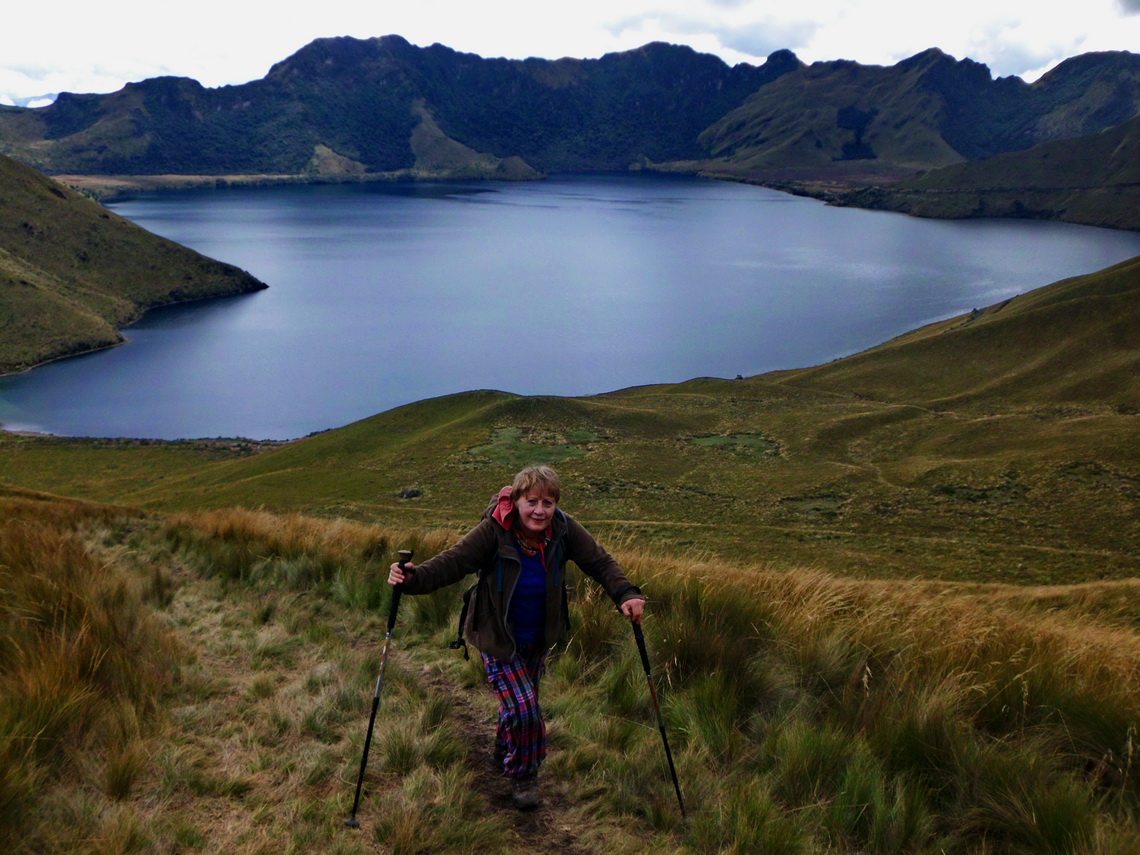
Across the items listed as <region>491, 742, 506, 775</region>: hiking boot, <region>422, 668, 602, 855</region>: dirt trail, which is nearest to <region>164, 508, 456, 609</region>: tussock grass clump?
<region>422, 668, 602, 855</region>: dirt trail

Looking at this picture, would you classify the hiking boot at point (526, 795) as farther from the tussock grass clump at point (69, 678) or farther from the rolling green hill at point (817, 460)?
the rolling green hill at point (817, 460)

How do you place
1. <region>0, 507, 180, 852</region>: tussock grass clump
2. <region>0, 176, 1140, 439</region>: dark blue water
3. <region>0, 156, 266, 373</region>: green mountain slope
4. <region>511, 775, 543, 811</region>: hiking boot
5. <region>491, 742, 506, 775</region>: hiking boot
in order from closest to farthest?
<region>0, 507, 180, 852</region>: tussock grass clump < <region>511, 775, 543, 811</region>: hiking boot < <region>491, 742, 506, 775</region>: hiking boot < <region>0, 176, 1140, 439</region>: dark blue water < <region>0, 156, 266, 373</region>: green mountain slope

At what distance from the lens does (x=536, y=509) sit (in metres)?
4.81

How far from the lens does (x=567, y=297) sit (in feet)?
395

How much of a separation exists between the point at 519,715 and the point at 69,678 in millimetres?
2858

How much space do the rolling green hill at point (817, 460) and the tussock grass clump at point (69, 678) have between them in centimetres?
1172

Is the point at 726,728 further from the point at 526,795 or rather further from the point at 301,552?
the point at 301,552

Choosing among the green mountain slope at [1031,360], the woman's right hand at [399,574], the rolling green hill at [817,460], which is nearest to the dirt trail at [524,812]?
the woman's right hand at [399,574]

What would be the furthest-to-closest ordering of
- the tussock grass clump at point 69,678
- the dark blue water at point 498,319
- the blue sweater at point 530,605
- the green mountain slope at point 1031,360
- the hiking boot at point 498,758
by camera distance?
the dark blue water at point 498,319 < the green mountain slope at point 1031,360 < the hiking boot at point 498,758 < the blue sweater at point 530,605 < the tussock grass clump at point 69,678

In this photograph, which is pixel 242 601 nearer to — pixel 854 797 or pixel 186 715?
pixel 186 715

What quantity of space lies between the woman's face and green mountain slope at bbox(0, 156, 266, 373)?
101647 mm

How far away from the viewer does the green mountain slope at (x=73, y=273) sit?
9444 centimetres

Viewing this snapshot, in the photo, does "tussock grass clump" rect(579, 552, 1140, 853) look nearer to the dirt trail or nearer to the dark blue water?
the dirt trail

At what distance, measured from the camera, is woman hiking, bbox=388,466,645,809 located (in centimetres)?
496
